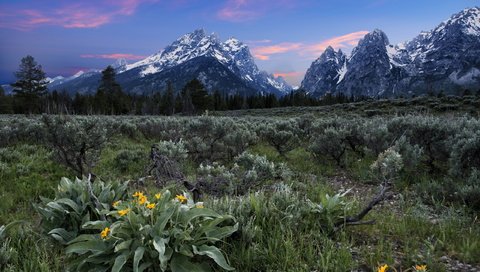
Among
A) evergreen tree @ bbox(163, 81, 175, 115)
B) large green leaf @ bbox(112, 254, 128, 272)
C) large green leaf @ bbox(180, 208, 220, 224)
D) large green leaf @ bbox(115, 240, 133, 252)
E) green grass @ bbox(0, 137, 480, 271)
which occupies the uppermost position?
evergreen tree @ bbox(163, 81, 175, 115)

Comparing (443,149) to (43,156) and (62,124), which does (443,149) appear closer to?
(62,124)

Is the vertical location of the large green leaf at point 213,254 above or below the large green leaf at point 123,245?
below

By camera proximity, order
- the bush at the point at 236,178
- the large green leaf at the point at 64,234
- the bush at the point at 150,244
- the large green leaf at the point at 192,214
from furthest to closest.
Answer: the bush at the point at 236,178
the large green leaf at the point at 64,234
the large green leaf at the point at 192,214
the bush at the point at 150,244

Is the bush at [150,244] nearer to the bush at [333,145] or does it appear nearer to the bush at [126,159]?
the bush at [126,159]

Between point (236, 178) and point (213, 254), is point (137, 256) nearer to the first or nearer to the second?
point (213, 254)

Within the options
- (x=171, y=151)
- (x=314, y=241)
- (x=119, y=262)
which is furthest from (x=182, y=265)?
(x=171, y=151)

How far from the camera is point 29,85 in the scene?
205 feet

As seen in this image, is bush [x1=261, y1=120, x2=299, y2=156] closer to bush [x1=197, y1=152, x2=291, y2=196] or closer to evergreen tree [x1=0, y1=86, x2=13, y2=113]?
→ bush [x1=197, y1=152, x2=291, y2=196]

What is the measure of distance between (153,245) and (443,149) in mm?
8056

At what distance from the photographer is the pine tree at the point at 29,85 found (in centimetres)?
6196

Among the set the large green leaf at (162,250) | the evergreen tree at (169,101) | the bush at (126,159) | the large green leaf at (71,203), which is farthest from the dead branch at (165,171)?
the evergreen tree at (169,101)

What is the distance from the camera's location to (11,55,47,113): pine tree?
61959 mm

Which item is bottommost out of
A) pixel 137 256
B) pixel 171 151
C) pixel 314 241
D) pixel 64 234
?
pixel 314 241

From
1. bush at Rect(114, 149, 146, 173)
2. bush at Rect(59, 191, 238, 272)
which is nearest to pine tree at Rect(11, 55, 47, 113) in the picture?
bush at Rect(114, 149, 146, 173)
